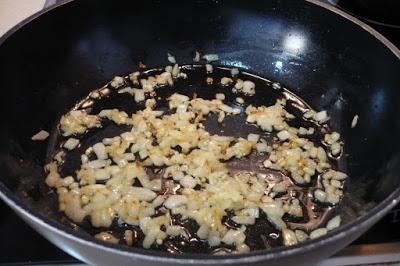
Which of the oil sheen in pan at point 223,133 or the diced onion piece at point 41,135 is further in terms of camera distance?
the diced onion piece at point 41,135

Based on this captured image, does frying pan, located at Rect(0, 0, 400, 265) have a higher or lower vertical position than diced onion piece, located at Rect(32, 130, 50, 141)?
higher

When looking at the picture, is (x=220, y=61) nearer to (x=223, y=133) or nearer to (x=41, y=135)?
(x=223, y=133)

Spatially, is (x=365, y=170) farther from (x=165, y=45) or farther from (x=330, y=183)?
(x=165, y=45)

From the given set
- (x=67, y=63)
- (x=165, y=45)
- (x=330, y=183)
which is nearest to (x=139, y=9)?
(x=165, y=45)

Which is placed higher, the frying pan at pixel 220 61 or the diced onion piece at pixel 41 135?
the frying pan at pixel 220 61

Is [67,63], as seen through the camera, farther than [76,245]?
Yes
